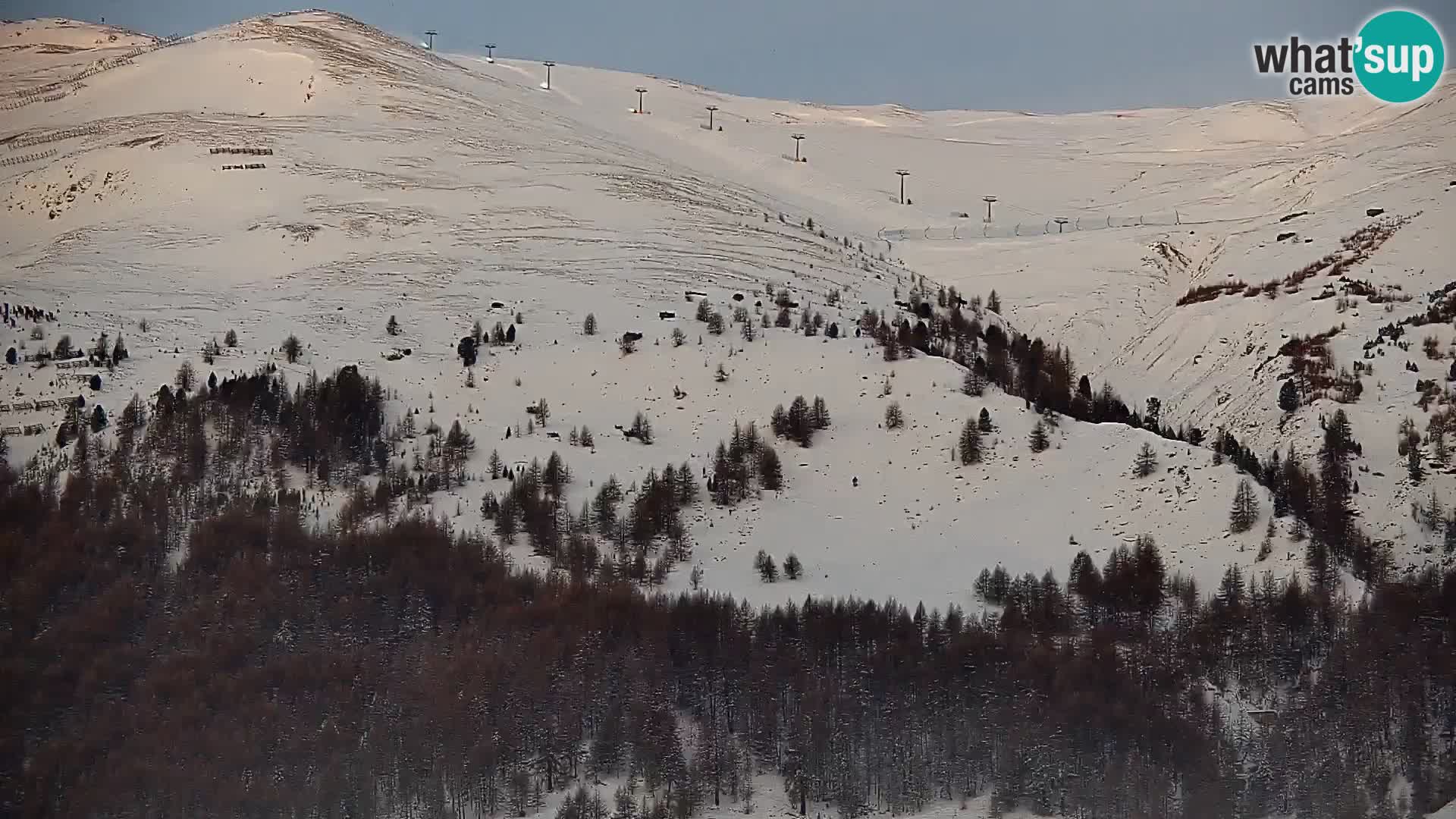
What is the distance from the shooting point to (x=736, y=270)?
201 feet

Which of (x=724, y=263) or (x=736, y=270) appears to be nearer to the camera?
(x=736, y=270)

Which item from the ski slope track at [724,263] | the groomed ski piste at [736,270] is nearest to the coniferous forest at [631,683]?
the groomed ski piste at [736,270]

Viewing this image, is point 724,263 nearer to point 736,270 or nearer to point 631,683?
point 736,270

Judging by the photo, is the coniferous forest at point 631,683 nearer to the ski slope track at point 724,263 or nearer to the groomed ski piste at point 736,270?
the groomed ski piste at point 736,270

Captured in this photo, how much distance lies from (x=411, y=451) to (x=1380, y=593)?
25.2m

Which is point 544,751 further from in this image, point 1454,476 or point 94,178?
point 94,178

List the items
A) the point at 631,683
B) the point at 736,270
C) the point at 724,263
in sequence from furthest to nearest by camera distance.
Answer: the point at 724,263, the point at 736,270, the point at 631,683

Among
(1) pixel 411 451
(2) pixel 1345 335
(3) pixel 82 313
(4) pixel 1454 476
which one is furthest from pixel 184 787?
(2) pixel 1345 335

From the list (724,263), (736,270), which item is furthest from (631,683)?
(724,263)

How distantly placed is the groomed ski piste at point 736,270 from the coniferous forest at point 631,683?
1611 mm

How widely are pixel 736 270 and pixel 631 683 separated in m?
26.7

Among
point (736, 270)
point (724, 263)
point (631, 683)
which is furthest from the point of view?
point (724, 263)

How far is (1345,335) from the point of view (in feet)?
158

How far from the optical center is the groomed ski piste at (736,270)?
139 feet
